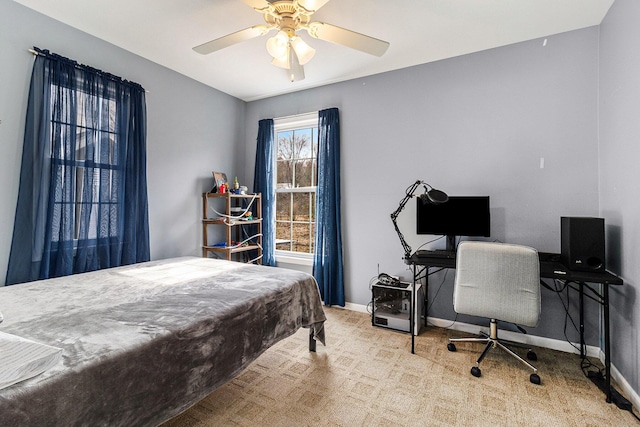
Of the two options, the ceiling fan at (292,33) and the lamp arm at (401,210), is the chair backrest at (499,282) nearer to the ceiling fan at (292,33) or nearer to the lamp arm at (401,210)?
the lamp arm at (401,210)

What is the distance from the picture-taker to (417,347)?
2.59 m

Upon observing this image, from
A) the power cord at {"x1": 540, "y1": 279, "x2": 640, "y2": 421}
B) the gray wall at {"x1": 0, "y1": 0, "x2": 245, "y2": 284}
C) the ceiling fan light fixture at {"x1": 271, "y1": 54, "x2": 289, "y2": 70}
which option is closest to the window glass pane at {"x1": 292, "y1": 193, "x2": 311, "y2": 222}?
the gray wall at {"x1": 0, "y1": 0, "x2": 245, "y2": 284}

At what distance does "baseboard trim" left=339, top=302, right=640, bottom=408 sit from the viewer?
1.92 m

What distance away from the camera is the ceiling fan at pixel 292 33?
5.96 feet

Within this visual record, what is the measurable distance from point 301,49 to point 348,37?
356mm

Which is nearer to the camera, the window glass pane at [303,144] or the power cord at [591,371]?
the power cord at [591,371]

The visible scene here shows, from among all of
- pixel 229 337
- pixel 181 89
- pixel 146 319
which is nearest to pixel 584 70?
pixel 229 337

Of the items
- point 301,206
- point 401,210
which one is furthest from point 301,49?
point 301,206

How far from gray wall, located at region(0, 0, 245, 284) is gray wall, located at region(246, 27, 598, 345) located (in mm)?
1415

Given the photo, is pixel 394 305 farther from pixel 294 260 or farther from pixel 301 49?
pixel 301 49

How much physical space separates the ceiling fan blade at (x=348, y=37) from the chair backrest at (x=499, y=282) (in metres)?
1.53

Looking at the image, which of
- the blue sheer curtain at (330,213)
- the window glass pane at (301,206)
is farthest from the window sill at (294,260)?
the window glass pane at (301,206)

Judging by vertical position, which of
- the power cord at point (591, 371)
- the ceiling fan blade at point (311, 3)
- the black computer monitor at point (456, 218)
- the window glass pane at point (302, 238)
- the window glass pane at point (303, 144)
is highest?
the ceiling fan blade at point (311, 3)

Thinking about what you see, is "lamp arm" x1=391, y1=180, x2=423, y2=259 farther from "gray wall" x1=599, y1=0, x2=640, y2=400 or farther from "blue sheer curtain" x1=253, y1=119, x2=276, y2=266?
"blue sheer curtain" x1=253, y1=119, x2=276, y2=266
